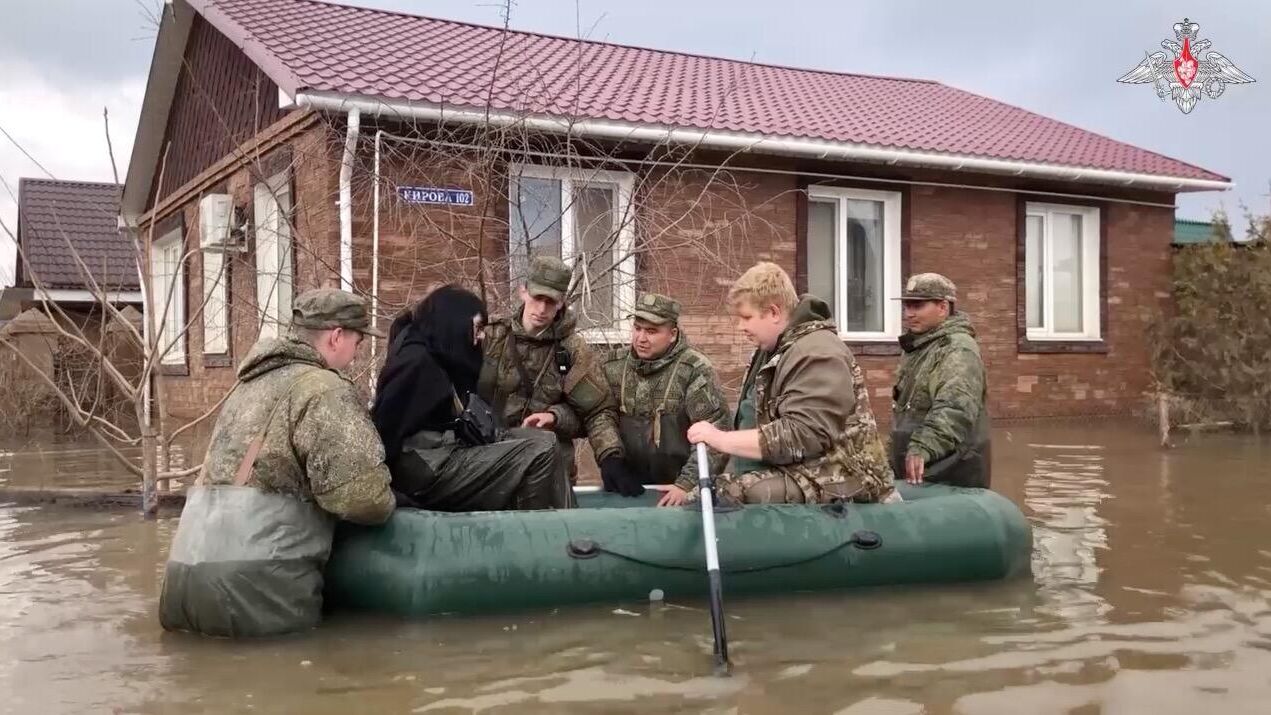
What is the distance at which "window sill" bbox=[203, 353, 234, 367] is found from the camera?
486 inches

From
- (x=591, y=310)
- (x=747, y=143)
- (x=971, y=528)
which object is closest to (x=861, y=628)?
(x=971, y=528)

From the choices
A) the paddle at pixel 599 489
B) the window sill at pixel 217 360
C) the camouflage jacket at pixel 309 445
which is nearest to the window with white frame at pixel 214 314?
the window sill at pixel 217 360

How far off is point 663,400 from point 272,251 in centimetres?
670

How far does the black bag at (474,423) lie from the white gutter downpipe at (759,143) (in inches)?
130

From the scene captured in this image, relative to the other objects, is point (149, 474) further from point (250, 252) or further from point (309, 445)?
point (250, 252)

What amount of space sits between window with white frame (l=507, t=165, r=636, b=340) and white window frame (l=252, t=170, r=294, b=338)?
6.92ft

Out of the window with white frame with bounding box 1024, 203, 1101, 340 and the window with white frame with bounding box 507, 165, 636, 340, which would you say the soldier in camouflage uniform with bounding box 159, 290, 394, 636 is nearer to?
the window with white frame with bounding box 507, 165, 636, 340

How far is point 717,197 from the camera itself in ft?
34.8

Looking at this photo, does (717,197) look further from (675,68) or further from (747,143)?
(675,68)

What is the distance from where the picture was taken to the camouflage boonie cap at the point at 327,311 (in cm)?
442

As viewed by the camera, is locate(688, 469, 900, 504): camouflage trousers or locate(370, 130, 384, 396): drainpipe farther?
locate(370, 130, 384, 396): drainpipe

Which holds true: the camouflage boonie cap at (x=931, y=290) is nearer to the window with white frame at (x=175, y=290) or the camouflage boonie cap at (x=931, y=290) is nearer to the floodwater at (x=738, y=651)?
the floodwater at (x=738, y=651)

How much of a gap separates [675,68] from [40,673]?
11.4 meters

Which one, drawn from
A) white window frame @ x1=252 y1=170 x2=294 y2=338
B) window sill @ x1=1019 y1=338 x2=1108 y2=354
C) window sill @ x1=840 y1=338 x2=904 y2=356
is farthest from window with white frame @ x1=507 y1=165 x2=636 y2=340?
window sill @ x1=1019 y1=338 x2=1108 y2=354
